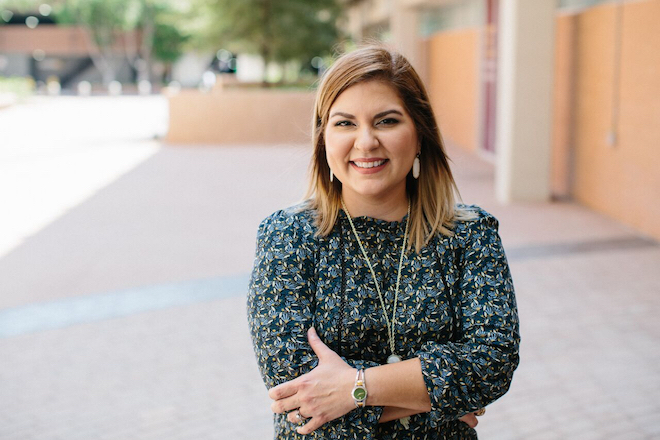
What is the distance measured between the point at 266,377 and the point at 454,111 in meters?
19.0

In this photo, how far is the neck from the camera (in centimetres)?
214

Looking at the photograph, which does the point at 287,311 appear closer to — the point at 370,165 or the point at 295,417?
the point at 295,417

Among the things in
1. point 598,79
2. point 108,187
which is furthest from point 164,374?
Answer: point 108,187

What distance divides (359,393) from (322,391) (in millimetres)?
90

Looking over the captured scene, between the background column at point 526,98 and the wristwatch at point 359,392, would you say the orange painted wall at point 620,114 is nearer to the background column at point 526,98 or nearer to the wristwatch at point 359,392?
the background column at point 526,98

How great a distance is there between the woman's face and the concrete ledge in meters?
19.5

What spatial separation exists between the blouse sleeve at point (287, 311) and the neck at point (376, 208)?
0.45 feet

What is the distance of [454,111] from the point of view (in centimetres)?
2045

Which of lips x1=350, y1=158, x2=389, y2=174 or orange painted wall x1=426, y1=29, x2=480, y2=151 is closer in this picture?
lips x1=350, y1=158, x2=389, y2=174

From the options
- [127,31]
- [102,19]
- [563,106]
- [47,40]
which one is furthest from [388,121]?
[47,40]

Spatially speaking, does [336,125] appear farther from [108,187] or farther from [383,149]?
[108,187]

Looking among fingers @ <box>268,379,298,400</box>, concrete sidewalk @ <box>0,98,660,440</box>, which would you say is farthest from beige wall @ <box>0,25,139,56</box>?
fingers @ <box>268,379,298,400</box>

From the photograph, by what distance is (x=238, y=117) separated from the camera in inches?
855

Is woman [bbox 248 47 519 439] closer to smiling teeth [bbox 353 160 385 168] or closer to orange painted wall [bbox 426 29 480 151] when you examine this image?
smiling teeth [bbox 353 160 385 168]
